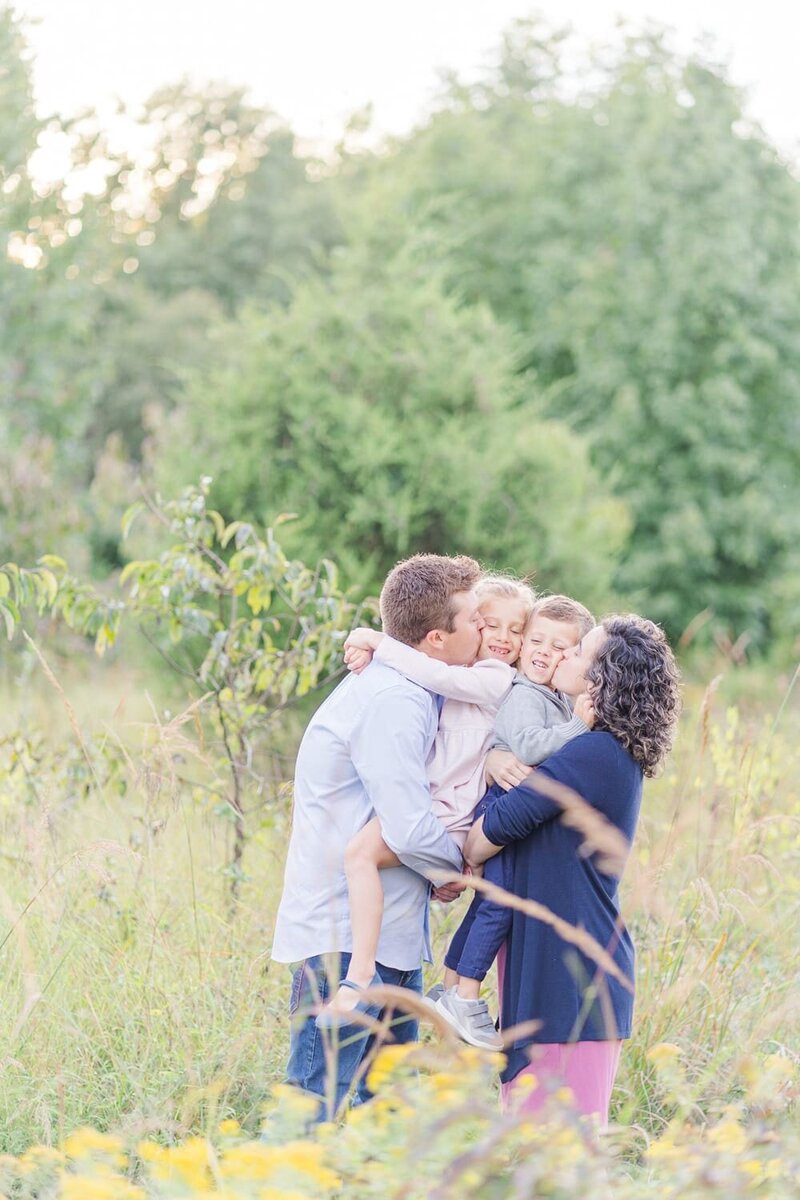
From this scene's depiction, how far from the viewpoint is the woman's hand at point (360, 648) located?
3502 millimetres

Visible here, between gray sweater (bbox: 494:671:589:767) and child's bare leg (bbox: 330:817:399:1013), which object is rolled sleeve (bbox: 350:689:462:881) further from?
gray sweater (bbox: 494:671:589:767)

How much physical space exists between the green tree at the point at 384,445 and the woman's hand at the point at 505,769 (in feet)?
18.5

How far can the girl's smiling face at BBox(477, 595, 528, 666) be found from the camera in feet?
11.4

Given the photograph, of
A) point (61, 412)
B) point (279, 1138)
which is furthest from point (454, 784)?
point (61, 412)

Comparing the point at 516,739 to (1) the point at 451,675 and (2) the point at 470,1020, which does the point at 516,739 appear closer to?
(1) the point at 451,675

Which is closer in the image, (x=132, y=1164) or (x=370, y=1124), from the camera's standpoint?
(x=370, y=1124)

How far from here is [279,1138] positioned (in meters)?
2.34

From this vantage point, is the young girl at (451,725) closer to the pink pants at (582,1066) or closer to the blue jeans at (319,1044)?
the blue jeans at (319,1044)

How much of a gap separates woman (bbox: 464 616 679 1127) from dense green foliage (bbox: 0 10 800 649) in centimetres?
574

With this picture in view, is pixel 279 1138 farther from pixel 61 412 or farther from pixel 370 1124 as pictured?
pixel 61 412


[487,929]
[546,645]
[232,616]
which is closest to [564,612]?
[546,645]

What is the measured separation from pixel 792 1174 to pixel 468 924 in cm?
132

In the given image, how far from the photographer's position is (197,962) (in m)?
4.10

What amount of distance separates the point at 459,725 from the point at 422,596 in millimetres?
350
